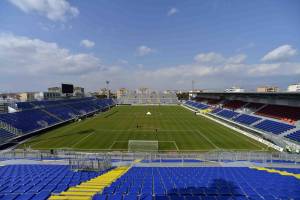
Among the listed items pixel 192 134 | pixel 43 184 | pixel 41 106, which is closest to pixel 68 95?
pixel 41 106

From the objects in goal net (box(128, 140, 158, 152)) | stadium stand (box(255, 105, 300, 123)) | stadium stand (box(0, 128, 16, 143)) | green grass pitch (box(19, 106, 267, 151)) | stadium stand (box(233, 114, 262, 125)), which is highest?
stadium stand (box(255, 105, 300, 123))

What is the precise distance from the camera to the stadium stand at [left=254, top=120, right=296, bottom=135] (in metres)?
34.1

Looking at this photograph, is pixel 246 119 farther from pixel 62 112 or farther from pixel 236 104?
pixel 62 112

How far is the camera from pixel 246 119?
152 ft

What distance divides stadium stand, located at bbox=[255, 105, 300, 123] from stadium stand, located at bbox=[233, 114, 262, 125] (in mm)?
2459

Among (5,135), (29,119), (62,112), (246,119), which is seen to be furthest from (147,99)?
(5,135)

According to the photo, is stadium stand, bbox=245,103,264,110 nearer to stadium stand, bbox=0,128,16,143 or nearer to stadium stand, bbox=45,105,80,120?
stadium stand, bbox=45,105,80,120

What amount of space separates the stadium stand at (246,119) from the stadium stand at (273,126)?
126 inches

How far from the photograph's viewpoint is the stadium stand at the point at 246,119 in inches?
1724

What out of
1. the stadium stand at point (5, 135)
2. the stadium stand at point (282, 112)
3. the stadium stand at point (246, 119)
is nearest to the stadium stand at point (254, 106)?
the stadium stand at point (282, 112)

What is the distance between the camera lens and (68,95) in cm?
8331

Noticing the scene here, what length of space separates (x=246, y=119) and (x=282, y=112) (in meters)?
6.89

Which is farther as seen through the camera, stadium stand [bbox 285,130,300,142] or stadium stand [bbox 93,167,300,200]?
stadium stand [bbox 285,130,300,142]

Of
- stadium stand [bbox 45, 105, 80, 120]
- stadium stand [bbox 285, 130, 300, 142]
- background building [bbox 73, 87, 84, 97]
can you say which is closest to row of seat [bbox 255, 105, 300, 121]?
stadium stand [bbox 285, 130, 300, 142]
